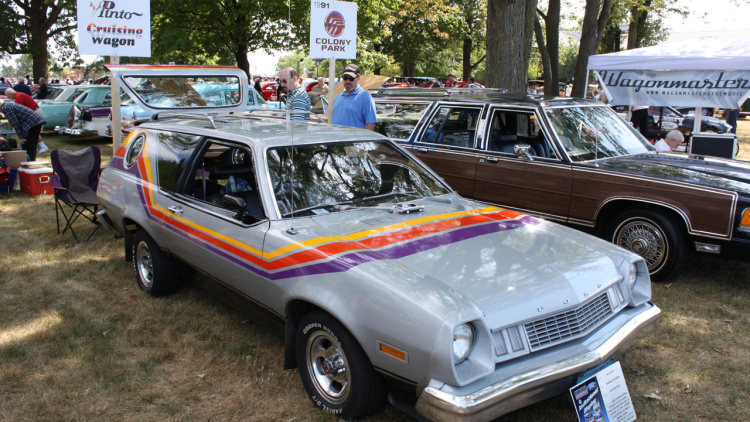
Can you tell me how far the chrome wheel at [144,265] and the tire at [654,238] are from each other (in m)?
4.27

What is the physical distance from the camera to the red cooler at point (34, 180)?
336 inches

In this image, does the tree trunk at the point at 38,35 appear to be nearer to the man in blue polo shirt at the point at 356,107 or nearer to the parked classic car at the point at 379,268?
the man in blue polo shirt at the point at 356,107

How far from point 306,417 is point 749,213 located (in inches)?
155

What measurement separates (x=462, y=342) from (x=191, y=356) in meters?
2.21

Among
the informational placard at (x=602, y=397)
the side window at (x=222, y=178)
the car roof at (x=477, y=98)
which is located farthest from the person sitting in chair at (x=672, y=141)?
the side window at (x=222, y=178)

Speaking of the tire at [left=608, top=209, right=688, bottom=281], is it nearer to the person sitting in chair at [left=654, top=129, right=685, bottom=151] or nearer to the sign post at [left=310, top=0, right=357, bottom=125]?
the person sitting in chair at [left=654, top=129, right=685, bottom=151]

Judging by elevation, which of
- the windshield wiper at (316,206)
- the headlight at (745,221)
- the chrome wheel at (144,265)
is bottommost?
the chrome wheel at (144,265)

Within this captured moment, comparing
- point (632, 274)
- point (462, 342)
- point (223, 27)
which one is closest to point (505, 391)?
point (462, 342)

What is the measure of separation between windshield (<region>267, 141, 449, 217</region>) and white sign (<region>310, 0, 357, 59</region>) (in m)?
3.20

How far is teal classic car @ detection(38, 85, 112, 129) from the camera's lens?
15312 mm

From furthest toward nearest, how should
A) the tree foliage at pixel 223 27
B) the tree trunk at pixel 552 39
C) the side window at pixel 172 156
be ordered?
the tree foliage at pixel 223 27, the tree trunk at pixel 552 39, the side window at pixel 172 156

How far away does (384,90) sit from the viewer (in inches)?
303

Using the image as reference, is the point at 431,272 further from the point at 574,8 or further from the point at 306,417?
the point at 574,8

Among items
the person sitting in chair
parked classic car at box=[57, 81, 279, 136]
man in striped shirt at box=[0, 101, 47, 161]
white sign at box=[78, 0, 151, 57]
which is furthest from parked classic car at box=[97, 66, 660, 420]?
parked classic car at box=[57, 81, 279, 136]
